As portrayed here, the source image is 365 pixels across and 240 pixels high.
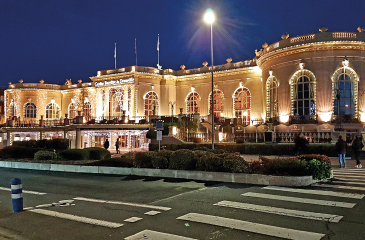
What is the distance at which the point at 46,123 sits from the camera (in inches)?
1906

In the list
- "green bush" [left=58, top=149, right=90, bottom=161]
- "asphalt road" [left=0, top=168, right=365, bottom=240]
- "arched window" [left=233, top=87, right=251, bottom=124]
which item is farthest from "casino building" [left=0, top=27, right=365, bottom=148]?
"asphalt road" [left=0, top=168, right=365, bottom=240]

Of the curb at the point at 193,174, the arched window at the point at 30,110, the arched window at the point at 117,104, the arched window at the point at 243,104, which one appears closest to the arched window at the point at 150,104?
the arched window at the point at 117,104

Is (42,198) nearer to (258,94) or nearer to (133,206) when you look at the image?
(133,206)

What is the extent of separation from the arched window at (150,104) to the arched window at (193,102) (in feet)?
14.6

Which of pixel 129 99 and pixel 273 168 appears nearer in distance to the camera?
pixel 273 168

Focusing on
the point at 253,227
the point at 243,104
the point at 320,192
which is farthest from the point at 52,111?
the point at 253,227

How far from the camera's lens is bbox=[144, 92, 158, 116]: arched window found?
4672cm

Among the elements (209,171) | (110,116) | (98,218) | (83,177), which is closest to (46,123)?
(110,116)

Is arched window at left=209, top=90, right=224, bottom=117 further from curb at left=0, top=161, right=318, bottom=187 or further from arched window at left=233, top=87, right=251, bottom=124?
curb at left=0, top=161, right=318, bottom=187

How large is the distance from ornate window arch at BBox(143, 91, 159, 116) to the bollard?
122 ft

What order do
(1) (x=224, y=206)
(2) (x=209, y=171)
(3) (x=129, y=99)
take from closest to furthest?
(1) (x=224, y=206), (2) (x=209, y=171), (3) (x=129, y=99)

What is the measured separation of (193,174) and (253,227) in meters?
7.09

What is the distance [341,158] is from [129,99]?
31.7 metres

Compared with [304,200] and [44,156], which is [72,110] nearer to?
[44,156]
